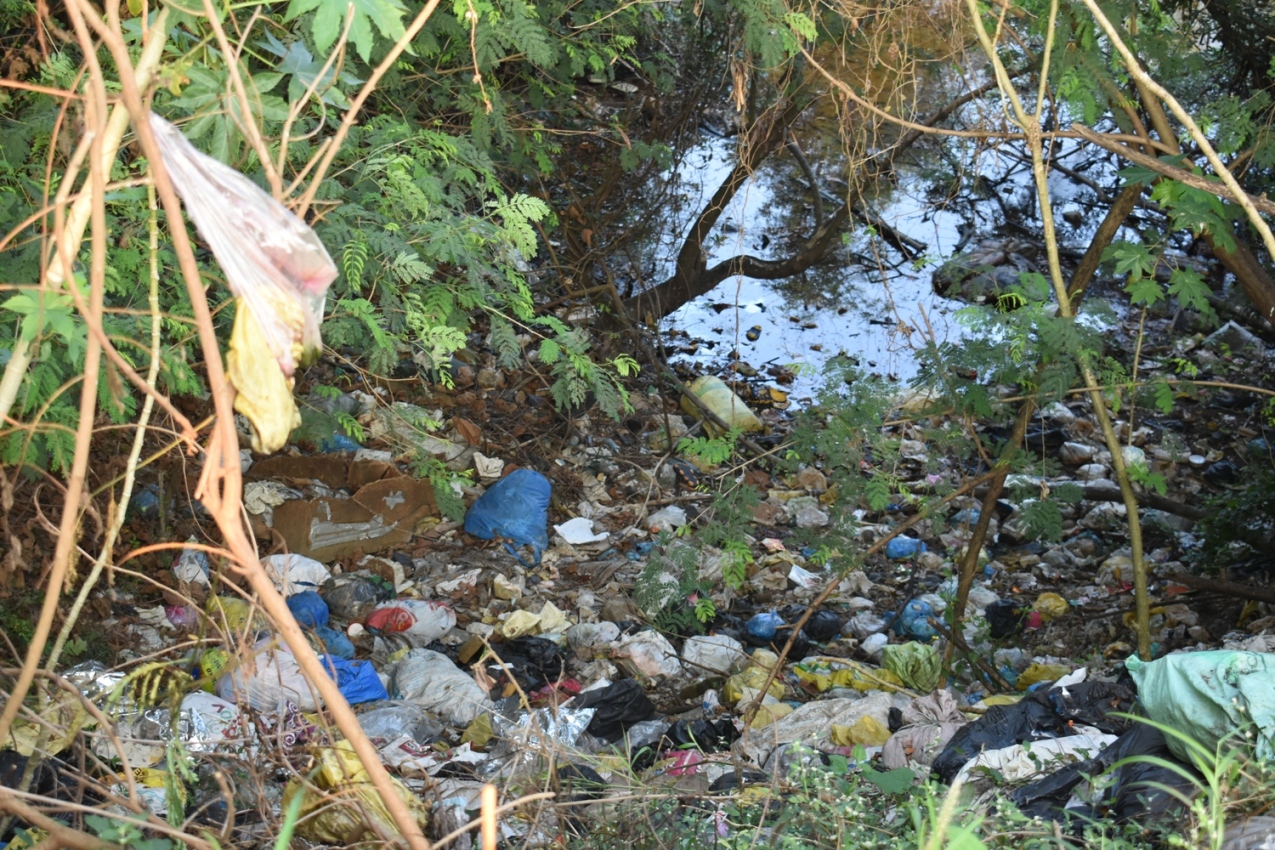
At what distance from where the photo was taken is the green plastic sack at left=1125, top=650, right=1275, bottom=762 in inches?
71.0

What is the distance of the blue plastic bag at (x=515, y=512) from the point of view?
4.18 m

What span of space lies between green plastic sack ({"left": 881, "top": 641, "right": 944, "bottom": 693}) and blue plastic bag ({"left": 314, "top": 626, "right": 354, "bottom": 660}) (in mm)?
1767

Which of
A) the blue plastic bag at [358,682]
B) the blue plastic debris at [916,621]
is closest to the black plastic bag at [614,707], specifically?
the blue plastic bag at [358,682]

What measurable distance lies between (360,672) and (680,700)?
1.03m

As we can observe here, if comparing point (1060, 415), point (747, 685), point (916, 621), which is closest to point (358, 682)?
point (747, 685)

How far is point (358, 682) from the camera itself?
2.96m

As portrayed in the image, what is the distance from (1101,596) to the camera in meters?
4.02

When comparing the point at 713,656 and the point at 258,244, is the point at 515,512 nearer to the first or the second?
the point at 713,656

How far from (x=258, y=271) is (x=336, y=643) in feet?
8.22

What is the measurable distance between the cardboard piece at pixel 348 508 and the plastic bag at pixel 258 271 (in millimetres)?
2920

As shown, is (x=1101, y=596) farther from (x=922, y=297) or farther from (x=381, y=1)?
(x=381, y=1)

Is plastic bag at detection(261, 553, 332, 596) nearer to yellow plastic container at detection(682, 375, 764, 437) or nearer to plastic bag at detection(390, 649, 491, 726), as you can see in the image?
plastic bag at detection(390, 649, 491, 726)

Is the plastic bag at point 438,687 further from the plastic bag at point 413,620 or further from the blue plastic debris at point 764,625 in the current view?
the blue plastic debris at point 764,625

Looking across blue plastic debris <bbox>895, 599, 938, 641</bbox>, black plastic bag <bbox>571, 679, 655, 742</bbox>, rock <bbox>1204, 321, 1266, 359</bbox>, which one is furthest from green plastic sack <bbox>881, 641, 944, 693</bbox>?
rock <bbox>1204, 321, 1266, 359</bbox>
